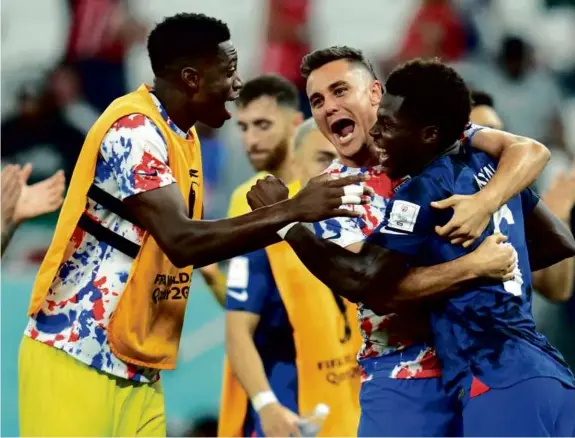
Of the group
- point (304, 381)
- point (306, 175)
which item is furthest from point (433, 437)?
point (306, 175)

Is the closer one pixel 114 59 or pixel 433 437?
pixel 433 437

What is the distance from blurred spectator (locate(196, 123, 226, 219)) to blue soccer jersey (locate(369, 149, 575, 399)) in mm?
5939

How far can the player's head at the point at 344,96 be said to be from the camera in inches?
178

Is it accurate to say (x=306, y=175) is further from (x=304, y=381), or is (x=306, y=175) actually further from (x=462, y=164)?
(x=462, y=164)

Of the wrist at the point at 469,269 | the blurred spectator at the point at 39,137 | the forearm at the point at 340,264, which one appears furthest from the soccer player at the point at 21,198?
the blurred spectator at the point at 39,137

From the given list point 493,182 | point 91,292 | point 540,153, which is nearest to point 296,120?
point 540,153

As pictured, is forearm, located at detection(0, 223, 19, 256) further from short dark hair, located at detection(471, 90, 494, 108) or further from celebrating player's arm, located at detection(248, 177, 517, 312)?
short dark hair, located at detection(471, 90, 494, 108)

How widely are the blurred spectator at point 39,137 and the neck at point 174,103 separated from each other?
5.32m

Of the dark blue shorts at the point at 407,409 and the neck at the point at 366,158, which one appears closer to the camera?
the dark blue shorts at the point at 407,409

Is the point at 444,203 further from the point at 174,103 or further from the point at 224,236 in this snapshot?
the point at 174,103

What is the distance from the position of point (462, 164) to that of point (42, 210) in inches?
72.0

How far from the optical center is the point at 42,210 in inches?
191

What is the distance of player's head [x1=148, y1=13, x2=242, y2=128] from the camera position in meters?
4.24

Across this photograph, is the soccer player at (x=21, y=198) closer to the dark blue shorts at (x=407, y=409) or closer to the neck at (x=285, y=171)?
the dark blue shorts at (x=407, y=409)
